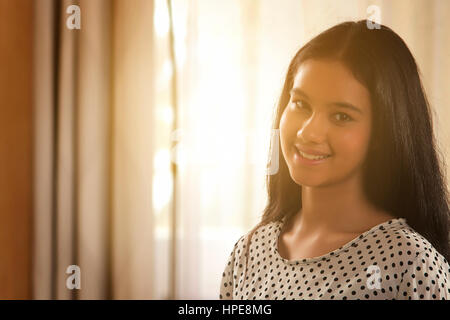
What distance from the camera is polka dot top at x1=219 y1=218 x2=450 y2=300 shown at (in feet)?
1.92

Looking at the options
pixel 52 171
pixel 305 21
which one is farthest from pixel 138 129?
pixel 305 21

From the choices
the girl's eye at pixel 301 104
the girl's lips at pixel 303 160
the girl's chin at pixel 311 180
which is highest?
the girl's eye at pixel 301 104

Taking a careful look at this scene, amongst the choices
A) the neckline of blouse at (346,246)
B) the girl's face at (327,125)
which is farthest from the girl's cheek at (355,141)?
the neckline of blouse at (346,246)

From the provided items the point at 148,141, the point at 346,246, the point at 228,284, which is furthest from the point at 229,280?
the point at 148,141

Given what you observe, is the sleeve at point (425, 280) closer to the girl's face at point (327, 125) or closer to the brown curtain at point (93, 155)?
the girl's face at point (327, 125)

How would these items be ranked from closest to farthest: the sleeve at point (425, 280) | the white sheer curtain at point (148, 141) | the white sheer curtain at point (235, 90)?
the sleeve at point (425, 280) < the white sheer curtain at point (235, 90) < the white sheer curtain at point (148, 141)

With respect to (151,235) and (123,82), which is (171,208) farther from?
(123,82)

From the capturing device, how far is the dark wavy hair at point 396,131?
2.03 ft

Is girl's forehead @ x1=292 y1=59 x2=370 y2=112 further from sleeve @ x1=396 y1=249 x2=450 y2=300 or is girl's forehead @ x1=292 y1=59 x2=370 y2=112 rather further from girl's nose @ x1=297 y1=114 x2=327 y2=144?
sleeve @ x1=396 y1=249 x2=450 y2=300

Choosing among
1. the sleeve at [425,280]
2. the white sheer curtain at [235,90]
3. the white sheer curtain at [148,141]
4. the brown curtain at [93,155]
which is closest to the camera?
the sleeve at [425,280]

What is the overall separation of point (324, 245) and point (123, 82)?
27.2 inches

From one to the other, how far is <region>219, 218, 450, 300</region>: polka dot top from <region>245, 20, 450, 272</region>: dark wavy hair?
37mm

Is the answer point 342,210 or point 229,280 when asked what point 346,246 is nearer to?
point 342,210

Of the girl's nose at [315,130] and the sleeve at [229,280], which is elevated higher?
the girl's nose at [315,130]
